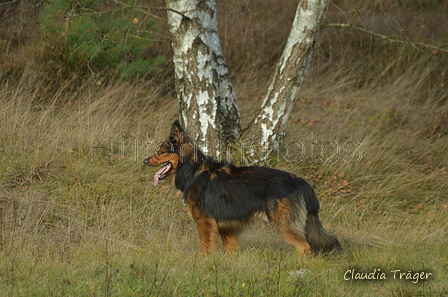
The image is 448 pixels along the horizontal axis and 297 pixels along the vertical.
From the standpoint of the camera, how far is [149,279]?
162 inches

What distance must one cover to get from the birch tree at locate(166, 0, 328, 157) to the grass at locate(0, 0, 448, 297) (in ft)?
1.56

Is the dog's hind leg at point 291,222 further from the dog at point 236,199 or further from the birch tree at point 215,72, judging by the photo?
the birch tree at point 215,72

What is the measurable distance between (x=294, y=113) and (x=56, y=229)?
589cm

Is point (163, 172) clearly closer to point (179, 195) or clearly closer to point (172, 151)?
point (172, 151)

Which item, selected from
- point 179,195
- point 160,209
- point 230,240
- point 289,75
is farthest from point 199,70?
point 230,240

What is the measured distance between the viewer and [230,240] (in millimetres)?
5199

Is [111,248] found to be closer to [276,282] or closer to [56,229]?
[56,229]

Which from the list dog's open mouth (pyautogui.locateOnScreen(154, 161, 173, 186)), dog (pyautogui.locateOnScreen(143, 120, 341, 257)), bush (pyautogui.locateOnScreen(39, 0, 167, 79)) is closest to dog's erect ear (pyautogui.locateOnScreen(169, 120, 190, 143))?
dog (pyautogui.locateOnScreen(143, 120, 341, 257))

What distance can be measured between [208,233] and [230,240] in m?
0.31

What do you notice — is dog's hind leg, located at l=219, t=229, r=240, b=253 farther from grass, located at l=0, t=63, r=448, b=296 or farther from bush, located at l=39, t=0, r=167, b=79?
bush, located at l=39, t=0, r=167, b=79

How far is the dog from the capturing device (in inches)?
189

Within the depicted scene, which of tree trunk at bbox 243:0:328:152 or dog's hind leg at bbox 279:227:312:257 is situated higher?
tree trunk at bbox 243:0:328:152

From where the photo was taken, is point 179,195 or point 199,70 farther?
point 199,70

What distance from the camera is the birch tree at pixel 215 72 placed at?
6.66m
